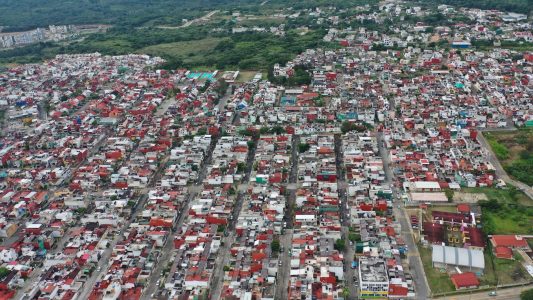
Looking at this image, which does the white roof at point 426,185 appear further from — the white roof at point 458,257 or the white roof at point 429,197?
the white roof at point 458,257

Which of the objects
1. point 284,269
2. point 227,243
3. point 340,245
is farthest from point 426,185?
point 227,243

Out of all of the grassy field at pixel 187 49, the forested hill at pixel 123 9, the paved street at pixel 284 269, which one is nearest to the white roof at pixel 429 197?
the paved street at pixel 284 269

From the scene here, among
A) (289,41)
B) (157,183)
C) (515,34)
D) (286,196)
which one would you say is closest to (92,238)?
(157,183)

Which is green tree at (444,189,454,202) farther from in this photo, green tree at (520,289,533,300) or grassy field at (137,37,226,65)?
grassy field at (137,37,226,65)

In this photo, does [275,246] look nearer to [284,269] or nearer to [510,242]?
[284,269]

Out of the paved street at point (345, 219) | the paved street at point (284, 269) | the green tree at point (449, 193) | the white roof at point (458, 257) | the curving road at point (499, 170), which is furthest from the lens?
the curving road at point (499, 170)

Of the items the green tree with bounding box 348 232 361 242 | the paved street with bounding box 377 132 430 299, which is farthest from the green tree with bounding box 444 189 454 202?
the green tree with bounding box 348 232 361 242
